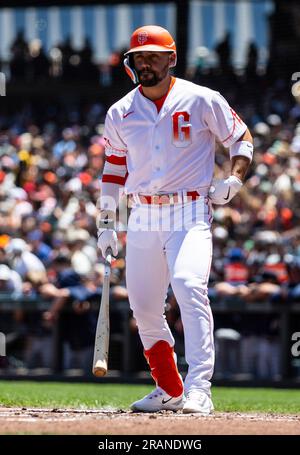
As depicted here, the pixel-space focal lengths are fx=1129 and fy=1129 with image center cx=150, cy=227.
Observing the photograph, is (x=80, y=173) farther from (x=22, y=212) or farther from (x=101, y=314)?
(x=101, y=314)

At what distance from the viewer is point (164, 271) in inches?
259

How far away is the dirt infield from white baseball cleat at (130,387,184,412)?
0.11 metres

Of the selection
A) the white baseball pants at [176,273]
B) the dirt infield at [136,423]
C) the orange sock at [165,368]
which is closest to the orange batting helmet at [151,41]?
the white baseball pants at [176,273]

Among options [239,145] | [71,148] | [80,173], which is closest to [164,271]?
[239,145]

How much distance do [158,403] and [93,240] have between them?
8.54 m

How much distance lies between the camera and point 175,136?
6.48m

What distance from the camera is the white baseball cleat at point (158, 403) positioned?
6598 millimetres

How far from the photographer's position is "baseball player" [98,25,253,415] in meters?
6.38

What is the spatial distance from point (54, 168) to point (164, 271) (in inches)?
537

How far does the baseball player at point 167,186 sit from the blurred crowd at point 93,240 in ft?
18.5

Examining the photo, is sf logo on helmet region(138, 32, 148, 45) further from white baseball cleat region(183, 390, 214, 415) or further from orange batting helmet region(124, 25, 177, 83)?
white baseball cleat region(183, 390, 214, 415)

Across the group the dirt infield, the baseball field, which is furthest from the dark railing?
the dirt infield

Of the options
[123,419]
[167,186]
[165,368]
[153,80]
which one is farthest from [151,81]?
[123,419]

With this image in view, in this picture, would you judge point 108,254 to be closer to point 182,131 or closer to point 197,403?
point 182,131
